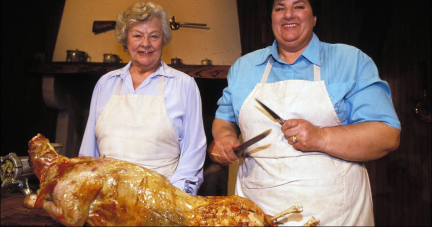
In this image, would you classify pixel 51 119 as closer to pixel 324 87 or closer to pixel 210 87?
pixel 210 87

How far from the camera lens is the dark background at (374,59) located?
301 cm

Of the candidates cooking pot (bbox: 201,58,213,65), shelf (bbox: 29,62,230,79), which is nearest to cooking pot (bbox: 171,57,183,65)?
shelf (bbox: 29,62,230,79)

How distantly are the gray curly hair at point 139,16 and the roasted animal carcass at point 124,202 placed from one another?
1.06 meters

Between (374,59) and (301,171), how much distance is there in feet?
8.05

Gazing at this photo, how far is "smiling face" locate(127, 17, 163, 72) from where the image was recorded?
2.08 m

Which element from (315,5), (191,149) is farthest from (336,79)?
(191,149)

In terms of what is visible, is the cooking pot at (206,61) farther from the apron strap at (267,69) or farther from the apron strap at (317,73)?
the apron strap at (317,73)

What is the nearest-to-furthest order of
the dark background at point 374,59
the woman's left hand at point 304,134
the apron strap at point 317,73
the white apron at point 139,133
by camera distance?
the woman's left hand at point 304,134 → the apron strap at point 317,73 → the white apron at point 139,133 → the dark background at point 374,59

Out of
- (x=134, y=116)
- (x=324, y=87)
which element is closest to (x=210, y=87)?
(x=134, y=116)

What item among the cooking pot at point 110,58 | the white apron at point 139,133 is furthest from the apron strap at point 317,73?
the cooking pot at point 110,58

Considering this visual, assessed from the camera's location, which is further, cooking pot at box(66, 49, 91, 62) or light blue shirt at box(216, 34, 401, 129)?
cooking pot at box(66, 49, 91, 62)

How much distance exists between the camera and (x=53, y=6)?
3551 millimetres

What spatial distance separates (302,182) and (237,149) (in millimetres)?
356

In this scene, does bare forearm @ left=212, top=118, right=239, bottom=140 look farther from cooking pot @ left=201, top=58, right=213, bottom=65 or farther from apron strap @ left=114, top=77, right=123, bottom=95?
cooking pot @ left=201, top=58, right=213, bottom=65
